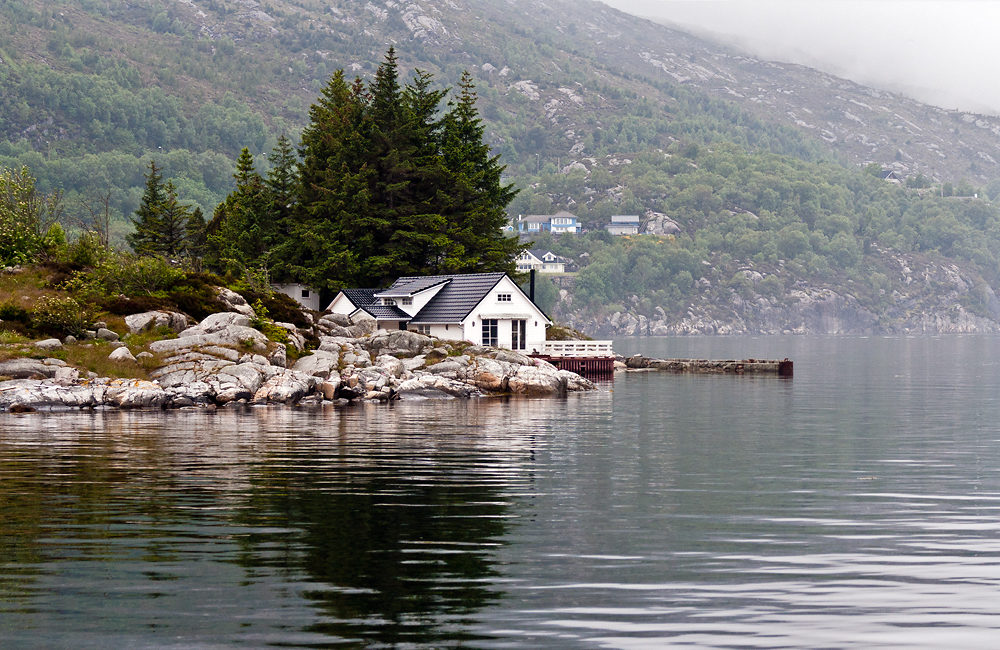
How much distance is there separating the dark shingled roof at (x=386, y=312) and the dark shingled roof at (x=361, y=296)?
1.06 m

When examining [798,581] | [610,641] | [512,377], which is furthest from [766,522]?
[512,377]

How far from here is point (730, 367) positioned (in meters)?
93.8

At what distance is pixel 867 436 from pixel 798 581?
2729 cm

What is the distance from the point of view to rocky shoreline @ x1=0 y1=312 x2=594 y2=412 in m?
51.0

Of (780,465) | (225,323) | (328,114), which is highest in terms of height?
(328,114)

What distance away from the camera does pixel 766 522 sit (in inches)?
848

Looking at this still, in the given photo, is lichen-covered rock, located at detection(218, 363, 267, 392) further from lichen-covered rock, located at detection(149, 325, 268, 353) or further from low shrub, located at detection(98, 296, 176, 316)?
low shrub, located at detection(98, 296, 176, 316)

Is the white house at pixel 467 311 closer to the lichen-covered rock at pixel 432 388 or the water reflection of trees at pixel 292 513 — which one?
the lichen-covered rock at pixel 432 388

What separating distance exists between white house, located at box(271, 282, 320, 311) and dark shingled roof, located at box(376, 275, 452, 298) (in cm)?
960

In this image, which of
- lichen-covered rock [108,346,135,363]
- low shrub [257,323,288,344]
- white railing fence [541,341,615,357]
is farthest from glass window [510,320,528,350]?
lichen-covered rock [108,346,135,363]

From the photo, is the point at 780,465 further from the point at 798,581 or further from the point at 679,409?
the point at 679,409

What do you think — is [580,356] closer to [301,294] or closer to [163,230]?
[301,294]

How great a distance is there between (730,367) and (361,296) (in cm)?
3549

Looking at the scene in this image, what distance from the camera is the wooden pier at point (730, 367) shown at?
91.3m
